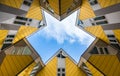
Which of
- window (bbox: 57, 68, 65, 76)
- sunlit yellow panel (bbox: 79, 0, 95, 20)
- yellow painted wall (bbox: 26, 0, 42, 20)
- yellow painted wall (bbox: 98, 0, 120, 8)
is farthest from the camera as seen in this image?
window (bbox: 57, 68, 65, 76)

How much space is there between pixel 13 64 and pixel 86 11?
1227 centimetres

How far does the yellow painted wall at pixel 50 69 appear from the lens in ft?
86.8

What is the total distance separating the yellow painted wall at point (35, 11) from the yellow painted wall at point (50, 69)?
8.78 meters

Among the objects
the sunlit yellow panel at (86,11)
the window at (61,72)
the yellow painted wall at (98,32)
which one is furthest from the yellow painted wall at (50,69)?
the sunlit yellow panel at (86,11)

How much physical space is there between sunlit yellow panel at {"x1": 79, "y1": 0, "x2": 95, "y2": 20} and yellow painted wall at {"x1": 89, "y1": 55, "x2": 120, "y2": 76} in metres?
5.74

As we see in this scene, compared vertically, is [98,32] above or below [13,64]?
above

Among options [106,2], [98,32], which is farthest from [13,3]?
[98,32]

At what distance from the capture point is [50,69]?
27.3 metres

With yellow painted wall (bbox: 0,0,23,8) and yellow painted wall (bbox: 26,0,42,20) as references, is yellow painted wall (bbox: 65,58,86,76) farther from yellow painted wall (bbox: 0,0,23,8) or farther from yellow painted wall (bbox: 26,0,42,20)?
yellow painted wall (bbox: 0,0,23,8)

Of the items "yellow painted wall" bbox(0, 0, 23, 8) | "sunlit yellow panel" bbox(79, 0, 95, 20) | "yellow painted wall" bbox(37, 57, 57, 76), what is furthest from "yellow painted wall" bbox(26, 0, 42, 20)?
"yellow painted wall" bbox(37, 57, 57, 76)

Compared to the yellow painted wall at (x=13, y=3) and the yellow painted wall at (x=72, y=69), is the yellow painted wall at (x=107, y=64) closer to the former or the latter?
the yellow painted wall at (x=72, y=69)

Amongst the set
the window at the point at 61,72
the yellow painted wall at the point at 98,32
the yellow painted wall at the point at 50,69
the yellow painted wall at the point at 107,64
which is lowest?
the window at the point at 61,72

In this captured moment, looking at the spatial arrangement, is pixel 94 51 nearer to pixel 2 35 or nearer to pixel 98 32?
pixel 98 32

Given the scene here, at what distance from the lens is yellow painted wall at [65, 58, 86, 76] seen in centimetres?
2653
